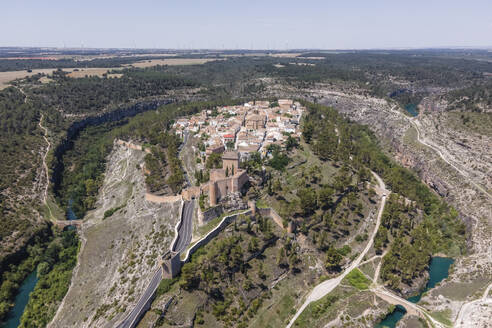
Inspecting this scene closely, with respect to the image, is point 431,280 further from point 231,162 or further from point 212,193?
point 231,162

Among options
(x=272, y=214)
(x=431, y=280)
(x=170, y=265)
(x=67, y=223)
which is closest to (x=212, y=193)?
(x=272, y=214)

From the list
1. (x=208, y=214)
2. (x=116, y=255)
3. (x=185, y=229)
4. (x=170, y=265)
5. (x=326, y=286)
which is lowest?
(x=326, y=286)

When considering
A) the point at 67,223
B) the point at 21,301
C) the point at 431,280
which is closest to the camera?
the point at 21,301

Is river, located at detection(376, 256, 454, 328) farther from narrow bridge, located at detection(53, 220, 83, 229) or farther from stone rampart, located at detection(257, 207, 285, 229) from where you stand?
narrow bridge, located at detection(53, 220, 83, 229)

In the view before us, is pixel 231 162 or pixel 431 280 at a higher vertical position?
pixel 231 162

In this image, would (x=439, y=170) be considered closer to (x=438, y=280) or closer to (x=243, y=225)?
(x=438, y=280)

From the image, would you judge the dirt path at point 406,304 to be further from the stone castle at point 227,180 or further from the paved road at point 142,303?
the paved road at point 142,303

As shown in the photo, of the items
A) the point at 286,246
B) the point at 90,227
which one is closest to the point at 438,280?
the point at 286,246

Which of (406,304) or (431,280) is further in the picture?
(431,280)
